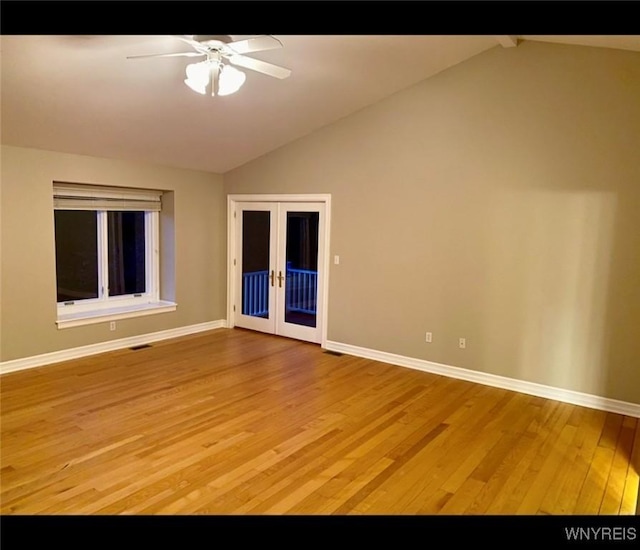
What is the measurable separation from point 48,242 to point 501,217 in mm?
4704

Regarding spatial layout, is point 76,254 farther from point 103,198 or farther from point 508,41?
point 508,41

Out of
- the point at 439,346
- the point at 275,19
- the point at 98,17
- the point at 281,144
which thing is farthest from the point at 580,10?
the point at 281,144

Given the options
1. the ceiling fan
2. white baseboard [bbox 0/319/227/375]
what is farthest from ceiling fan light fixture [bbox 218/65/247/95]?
white baseboard [bbox 0/319/227/375]

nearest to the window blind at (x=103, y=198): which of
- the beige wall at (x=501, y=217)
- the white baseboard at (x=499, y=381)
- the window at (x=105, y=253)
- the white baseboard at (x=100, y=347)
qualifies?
the window at (x=105, y=253)

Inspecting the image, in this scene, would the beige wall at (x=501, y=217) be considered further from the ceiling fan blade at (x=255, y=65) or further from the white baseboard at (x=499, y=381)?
the ceiling fan blade at (x=255, y=65)

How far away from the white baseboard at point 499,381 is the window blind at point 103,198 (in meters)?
3.00

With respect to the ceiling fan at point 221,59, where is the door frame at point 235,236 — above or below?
below

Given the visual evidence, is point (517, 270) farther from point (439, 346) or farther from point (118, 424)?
point (118, 424)

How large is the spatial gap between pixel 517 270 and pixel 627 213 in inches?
40.2

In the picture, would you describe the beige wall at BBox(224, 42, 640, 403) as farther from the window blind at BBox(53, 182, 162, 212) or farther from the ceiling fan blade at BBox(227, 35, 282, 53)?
the ceiling fan blade at BBox(227, 35, 282, 53)

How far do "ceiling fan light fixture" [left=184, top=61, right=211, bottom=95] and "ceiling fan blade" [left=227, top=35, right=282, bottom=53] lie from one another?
0.26 m

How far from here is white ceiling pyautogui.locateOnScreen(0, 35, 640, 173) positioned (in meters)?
3.43

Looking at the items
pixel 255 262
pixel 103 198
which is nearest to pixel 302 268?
pixel 255 262

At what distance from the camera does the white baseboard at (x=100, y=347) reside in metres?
4.78
